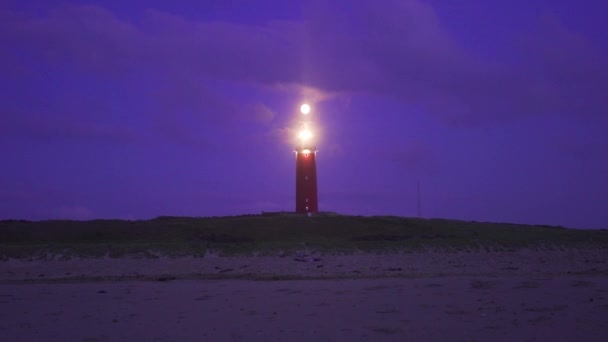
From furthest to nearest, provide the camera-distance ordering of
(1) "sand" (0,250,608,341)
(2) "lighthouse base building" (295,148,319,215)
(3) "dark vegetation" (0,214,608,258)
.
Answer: (2) "lighthouse base building" (295,148,319,215)
(3) "dark vegetation" (0,214,608,258)
(1) "sand" (0,250,608,341)

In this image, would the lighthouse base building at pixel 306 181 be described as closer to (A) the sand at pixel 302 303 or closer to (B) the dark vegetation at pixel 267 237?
(B) the dark vegetation at pixel 267 237

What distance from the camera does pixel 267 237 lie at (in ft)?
92.1

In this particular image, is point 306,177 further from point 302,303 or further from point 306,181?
point 302,303

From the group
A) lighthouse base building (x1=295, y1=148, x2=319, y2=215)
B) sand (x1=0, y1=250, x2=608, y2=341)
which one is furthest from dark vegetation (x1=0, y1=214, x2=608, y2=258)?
lighthouse base building (x1=295, y1=148, x2=319, y2=215)

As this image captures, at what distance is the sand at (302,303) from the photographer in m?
10.3

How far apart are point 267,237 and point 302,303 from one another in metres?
15.3

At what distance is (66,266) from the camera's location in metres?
21.5

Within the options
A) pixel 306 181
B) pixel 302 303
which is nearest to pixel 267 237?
pixel 306 181

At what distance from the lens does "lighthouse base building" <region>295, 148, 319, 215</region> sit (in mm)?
42406

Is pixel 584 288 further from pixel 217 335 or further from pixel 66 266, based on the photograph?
pixel 66 266

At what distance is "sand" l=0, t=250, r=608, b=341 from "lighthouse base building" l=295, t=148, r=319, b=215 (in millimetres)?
21245

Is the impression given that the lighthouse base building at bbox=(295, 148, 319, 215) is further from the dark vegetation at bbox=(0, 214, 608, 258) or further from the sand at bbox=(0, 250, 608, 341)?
the sand at bbox=(0, 250, 608, 341)

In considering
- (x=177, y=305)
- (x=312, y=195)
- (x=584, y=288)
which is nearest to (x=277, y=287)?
(x=177, y=305)

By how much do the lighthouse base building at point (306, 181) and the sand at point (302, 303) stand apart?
21.2 meters
